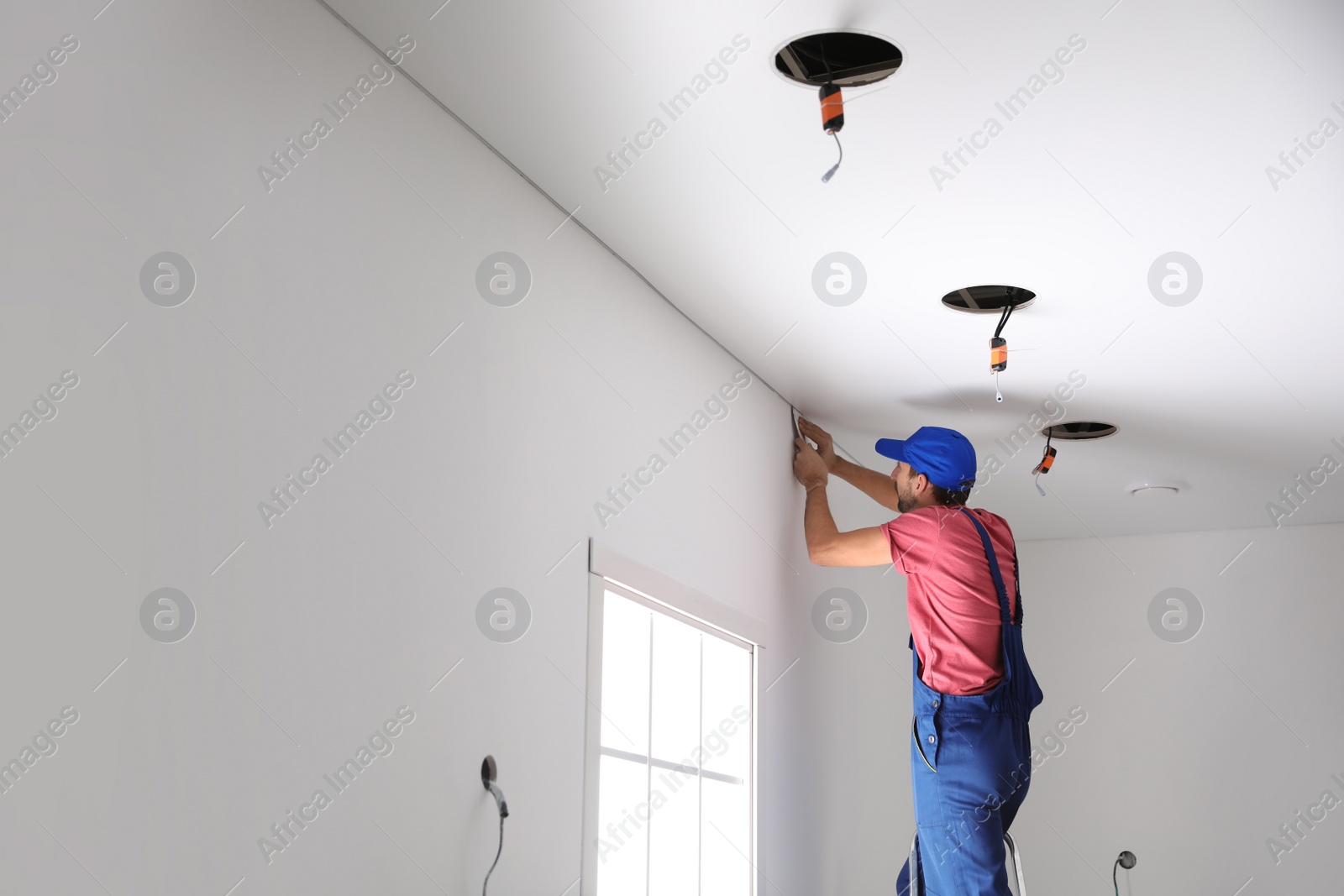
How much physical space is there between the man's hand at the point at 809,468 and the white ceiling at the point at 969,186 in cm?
17

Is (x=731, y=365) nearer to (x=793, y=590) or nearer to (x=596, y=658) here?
(x=793, y=590)

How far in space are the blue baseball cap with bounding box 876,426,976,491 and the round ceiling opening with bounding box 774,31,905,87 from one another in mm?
1334

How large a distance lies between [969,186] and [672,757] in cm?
151

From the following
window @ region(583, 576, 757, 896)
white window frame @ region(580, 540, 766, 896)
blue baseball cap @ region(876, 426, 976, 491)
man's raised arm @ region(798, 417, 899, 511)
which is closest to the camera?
white window frame @ region(580, 540, 766, 896)

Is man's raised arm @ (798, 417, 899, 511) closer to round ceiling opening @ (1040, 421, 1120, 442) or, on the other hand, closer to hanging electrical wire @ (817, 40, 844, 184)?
round ceiling opening @ (1040, 421, 1120, 442)

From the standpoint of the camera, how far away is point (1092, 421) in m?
3.79

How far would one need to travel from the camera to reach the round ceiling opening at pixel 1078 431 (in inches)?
151

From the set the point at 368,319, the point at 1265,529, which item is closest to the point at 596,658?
the point at 368,319

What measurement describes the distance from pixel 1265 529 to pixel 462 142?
3890 mm

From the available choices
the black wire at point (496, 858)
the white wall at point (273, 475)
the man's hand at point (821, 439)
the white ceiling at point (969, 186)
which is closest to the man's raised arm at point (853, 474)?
the man's hand at point (821, 439)

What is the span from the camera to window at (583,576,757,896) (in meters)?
2.54

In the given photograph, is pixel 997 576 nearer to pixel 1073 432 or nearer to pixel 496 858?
pixel 1073 432

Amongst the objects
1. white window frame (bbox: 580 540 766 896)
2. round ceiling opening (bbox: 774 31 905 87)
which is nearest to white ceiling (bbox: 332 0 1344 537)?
round ceiling opening (bbox: 774 31 905 87)

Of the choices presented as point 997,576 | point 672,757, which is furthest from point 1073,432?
point 672,757
